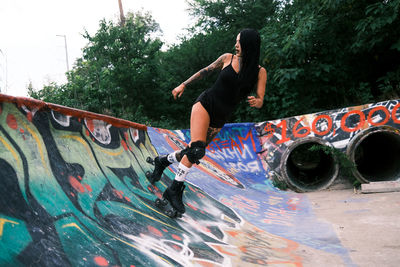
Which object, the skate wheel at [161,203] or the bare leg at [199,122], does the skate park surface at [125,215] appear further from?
the bare leg at [199,122]

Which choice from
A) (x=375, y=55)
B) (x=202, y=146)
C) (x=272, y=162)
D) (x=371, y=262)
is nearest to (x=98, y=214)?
(x=202, y=146)

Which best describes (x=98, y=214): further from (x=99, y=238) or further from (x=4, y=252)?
(x=4, y=252)

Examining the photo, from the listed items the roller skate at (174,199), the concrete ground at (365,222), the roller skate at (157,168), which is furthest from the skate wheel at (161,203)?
the concrete ground at (365,222)

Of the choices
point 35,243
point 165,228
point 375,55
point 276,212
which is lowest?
point 276,212

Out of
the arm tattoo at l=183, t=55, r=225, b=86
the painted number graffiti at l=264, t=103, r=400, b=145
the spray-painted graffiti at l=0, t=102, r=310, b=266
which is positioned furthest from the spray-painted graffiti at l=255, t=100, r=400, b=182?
the arm tattoo at l=183, t=55, r=225, b=86

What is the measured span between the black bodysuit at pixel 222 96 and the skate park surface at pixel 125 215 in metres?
1.18

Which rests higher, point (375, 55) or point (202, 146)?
point (375, 55)

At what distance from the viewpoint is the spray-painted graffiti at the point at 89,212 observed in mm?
1789

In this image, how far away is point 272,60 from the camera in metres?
10.9

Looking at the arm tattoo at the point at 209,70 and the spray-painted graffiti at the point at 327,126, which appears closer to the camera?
the arm tattoo at the point at 209,70

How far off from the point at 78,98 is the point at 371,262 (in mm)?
14531

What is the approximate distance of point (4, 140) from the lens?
2.07 m

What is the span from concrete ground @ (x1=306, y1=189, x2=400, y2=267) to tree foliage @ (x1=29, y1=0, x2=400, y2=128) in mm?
4637

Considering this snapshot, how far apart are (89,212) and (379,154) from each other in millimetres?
9325
